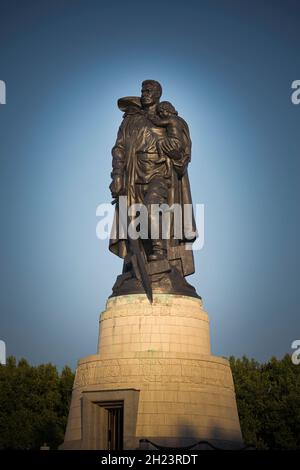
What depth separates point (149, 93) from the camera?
2556 centimetres

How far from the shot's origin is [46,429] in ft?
135

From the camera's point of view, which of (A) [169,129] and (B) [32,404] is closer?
(A) [169,129]

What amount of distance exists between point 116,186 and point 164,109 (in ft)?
10.1

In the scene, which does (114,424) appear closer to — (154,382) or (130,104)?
(154,382)

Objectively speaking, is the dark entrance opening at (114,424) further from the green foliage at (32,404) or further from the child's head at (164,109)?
the green foliage at (32,404)

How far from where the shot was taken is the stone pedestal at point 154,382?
21219mm

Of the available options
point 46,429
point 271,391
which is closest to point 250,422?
point 271,391

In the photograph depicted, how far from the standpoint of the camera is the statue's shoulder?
85.4ft

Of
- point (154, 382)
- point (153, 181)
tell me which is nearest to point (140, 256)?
point (153, 181)

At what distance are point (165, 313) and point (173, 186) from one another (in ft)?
14.9

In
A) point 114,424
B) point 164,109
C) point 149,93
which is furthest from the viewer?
point 149,93

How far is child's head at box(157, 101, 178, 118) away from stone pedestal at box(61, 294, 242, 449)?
6.30 m

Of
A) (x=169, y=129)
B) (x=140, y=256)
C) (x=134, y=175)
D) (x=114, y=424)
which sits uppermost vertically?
(x=169, y=129)

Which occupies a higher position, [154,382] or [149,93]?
[149,93]
